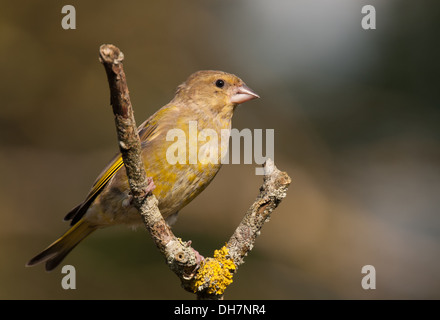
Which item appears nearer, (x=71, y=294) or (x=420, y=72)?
(x=71, y=294)

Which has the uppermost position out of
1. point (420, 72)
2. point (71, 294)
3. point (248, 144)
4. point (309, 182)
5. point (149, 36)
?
point (149, 36)

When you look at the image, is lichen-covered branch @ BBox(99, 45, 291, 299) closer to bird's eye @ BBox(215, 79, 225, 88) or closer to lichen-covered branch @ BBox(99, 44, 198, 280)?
lichen-covered branch @ BBox(99, 44, 198, 280)

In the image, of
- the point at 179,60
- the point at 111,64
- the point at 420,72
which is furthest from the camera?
the point at 179,60

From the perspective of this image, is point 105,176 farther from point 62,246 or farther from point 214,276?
point 214,276

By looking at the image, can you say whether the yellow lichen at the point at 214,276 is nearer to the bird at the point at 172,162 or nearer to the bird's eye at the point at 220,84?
the bird at the point at 172,162

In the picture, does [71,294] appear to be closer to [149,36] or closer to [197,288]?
[197,288]

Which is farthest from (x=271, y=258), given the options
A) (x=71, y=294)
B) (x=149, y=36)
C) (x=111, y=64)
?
(x=111, y=64)

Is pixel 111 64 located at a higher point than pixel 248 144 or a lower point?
higher
